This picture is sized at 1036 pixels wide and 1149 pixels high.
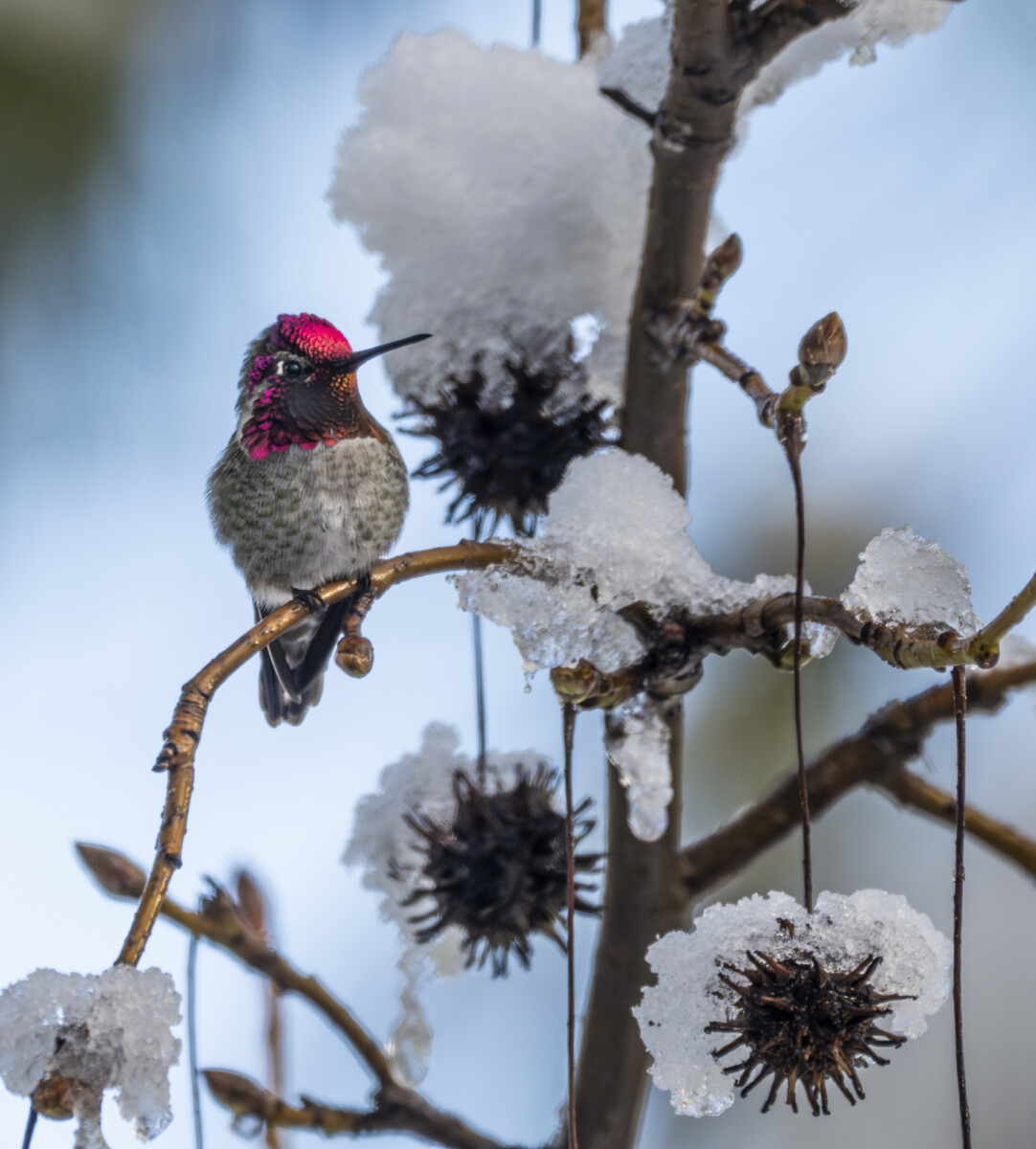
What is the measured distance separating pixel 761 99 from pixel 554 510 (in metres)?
0.35

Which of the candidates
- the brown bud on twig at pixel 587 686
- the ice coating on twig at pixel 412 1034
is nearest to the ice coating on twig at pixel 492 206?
the brown bud on twig at pixel 587 686

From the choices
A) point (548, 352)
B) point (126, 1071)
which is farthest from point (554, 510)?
point (126, 1071)

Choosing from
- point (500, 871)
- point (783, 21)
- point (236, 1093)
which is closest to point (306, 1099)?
point (236, 1093)

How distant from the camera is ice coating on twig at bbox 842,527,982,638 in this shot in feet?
1.37

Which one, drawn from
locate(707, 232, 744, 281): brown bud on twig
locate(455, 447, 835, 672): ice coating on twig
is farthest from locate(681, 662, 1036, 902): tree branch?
locate(707, 232, 744, 281): brown bud on twig

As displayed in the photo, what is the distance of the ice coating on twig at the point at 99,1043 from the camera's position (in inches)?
14.0

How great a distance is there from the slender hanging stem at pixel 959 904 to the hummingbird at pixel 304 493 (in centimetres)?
41

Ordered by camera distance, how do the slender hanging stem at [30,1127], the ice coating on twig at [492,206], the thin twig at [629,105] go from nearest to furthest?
the slender hanging stem at [30,1127] < the thin twig at [629,105] < the ice coating on twig at [492,206]

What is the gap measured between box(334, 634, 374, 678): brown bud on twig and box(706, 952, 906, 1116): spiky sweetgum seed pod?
0.19m

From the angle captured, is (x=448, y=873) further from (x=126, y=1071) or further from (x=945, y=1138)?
(x=945, y=1138)

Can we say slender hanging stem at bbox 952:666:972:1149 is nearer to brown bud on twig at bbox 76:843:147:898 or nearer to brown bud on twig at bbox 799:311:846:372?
brown bud on twig at bbox 799:311:846:372

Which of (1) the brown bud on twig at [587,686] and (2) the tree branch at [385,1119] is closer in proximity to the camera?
(1) the brown bud on twig at [587,686]

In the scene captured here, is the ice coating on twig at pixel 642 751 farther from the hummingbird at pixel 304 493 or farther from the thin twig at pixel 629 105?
the thin twig at pixel 629 105

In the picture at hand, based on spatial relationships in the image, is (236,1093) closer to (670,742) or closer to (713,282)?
(670,742)
